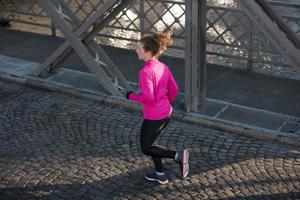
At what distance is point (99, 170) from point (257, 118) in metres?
2.43

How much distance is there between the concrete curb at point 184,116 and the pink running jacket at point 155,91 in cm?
169

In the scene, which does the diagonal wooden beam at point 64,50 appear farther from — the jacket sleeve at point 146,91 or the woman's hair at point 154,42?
the jacket sleeve at point 146,91

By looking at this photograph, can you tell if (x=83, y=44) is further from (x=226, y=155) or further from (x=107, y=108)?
(x=226, y=155)

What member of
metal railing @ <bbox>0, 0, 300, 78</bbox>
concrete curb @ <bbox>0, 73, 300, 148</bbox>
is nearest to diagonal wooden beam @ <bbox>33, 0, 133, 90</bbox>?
concrete curb @ <bbox>0, 73, 300, 148</bbox>

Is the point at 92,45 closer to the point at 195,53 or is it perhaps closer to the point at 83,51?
the point at 83,51

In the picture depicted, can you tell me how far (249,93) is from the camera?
369 inches

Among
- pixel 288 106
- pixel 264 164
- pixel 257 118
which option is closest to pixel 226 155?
pixel 264 164

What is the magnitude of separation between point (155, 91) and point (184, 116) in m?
2.04

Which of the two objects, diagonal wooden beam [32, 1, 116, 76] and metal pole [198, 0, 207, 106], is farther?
diagonal wooden beam [32, 1, 116, 76]

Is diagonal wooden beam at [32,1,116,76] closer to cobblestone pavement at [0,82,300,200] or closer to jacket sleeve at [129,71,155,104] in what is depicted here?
cobblestone pavement at [0,82,300,200]

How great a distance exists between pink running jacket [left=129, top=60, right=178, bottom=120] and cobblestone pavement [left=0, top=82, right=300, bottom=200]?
0.88 metres

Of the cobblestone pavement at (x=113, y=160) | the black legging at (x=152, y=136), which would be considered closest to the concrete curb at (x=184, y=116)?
the cobblestone pavement at (x=113, y=160)

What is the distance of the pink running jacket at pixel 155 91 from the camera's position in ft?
21.1

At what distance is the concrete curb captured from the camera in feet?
25.9
